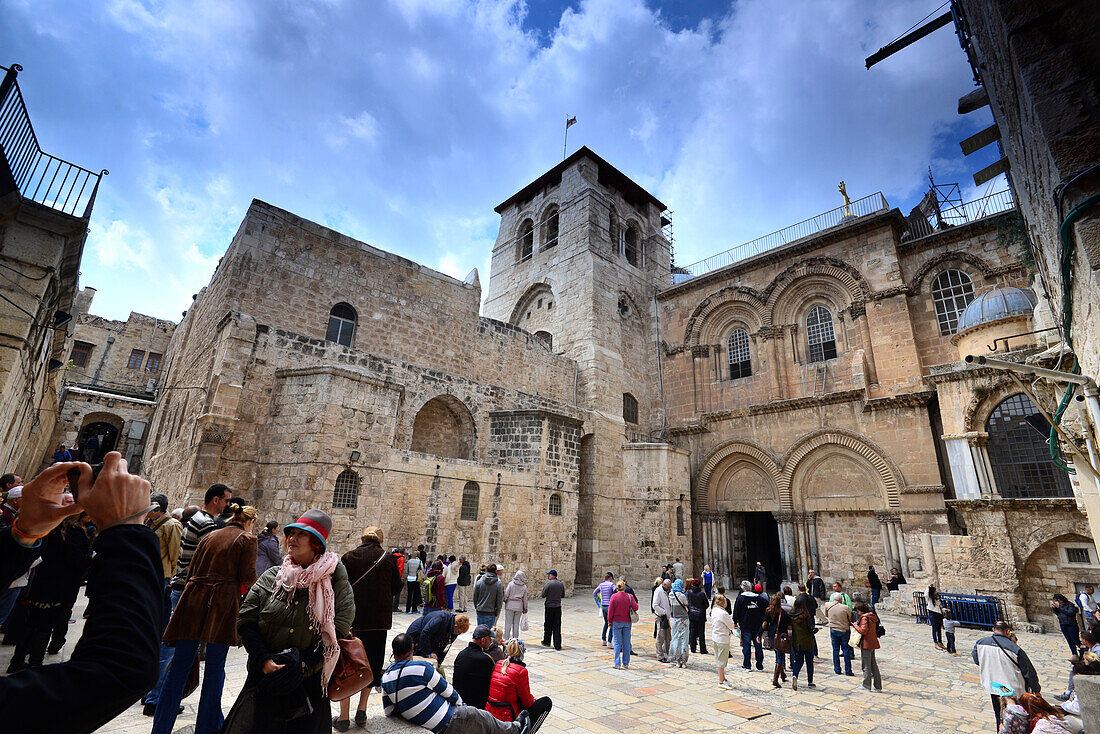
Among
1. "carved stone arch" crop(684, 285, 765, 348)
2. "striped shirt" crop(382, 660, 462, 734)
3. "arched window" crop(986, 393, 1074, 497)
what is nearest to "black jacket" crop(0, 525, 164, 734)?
"striped shirt" crop(382, 660, 462, 734)

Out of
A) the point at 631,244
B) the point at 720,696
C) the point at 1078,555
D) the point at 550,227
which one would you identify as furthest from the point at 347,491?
the point at 631,244

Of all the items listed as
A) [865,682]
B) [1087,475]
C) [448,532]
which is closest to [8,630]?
[448,532]

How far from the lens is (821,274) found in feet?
56.8

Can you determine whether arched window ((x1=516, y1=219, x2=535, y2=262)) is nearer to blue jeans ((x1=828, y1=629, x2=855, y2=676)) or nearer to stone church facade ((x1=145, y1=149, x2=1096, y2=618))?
stone church facade ((x1=145, y1=149, x2=1096, y2=618))

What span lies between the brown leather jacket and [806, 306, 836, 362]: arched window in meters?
17.4

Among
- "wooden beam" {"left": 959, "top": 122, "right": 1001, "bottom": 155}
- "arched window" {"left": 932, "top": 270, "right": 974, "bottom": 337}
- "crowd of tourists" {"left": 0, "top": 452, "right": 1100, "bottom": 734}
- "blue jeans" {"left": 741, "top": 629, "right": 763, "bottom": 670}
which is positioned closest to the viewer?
"crowd of tourists" {"left": 0, "top": 452, "right": 1100, "bottom": 734}

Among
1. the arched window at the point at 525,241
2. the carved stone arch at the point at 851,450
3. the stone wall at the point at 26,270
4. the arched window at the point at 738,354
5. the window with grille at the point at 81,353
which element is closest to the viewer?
the stone wall at the point at 26,270

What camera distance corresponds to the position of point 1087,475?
7.06 metres

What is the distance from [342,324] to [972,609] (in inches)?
662

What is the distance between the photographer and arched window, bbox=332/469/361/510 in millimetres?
9992

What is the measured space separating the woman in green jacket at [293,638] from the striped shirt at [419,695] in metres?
0.60

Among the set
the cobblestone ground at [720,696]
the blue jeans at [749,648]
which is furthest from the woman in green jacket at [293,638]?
the blue jeans at [749,648]

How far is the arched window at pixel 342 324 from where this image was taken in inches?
556

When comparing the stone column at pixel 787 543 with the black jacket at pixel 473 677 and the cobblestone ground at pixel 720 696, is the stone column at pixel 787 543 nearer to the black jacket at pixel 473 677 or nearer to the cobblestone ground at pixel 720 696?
the cobblestone ground at pixel 720 696
